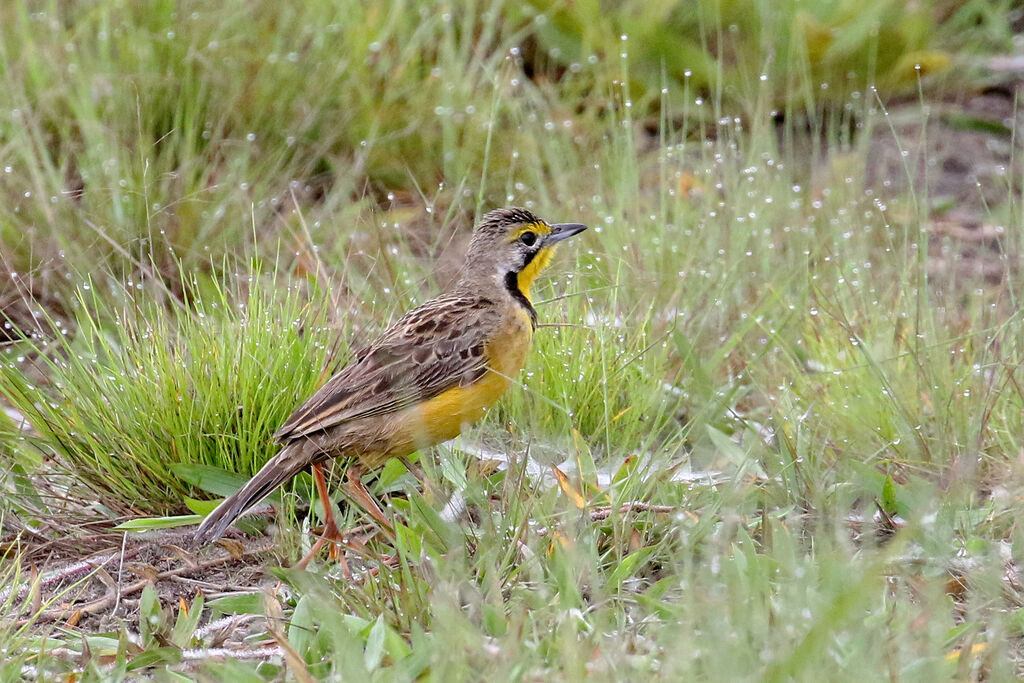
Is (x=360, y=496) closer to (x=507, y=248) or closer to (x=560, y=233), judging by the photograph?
(x=507, y=248)

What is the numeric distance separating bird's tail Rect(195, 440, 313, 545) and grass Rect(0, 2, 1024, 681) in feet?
0.70

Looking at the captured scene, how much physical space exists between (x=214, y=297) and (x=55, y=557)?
164 cm

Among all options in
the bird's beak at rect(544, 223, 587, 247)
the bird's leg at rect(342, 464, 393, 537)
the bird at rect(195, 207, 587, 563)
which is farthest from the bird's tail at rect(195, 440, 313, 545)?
the bird's beak at rect(544, 223, 587, 247)

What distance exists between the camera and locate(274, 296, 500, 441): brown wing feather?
14.7 feet

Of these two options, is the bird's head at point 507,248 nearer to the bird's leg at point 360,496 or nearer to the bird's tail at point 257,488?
the bird's leg at point 360,496

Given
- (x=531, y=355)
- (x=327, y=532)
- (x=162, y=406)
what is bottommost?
(x=327, y=532)

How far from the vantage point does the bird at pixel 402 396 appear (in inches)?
174

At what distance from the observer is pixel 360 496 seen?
14.6ft

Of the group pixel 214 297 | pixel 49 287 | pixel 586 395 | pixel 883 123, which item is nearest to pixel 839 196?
pixel 883 123

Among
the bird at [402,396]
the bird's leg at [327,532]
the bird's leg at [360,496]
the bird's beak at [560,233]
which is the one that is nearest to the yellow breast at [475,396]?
the bird at [402,396]

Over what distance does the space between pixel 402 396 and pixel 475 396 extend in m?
0.25

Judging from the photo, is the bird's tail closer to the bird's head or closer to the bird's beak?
the bird's head

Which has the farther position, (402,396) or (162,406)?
(162,406)

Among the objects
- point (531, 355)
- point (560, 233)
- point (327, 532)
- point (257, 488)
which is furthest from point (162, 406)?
point (560, 233)
